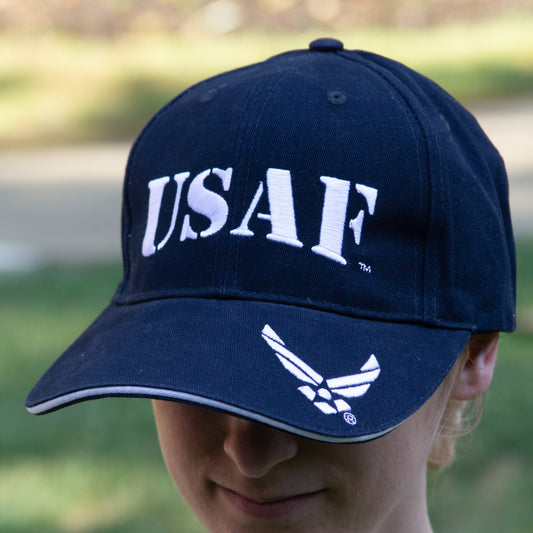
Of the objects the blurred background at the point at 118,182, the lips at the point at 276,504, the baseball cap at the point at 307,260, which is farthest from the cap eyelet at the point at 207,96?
the blurred background at the point at 118,182

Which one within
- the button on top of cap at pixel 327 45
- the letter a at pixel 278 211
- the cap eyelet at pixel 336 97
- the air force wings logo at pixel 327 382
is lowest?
the air force wings logo at pixel 327 382

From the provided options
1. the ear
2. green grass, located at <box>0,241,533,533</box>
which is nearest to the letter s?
the ear

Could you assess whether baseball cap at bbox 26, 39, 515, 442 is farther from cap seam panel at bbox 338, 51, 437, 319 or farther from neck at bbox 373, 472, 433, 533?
neck at bbox 373, 472, 433, 533

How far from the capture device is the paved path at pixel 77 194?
6.24 metres

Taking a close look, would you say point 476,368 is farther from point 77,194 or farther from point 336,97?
point 77,194

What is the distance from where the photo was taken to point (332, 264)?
1315 millimetres

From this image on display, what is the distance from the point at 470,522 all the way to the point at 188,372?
7.44ft

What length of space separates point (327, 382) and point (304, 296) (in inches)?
5.9

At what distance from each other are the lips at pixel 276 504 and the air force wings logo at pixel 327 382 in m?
0.18

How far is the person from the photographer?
4.06 feet

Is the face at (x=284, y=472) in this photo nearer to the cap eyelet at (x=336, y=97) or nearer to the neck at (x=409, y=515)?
the neck at (x=409, y=515)

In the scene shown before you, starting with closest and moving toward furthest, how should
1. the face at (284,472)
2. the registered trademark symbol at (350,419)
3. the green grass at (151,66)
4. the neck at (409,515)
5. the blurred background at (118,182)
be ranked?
the registered trademark symbol at (350,419)
the face at (284,472)
the neck at (409,515)
the blurred background at (118,182)
the green grass at (151,66)

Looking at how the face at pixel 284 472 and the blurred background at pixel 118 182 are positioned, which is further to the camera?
the blurred background at pixel 118 182

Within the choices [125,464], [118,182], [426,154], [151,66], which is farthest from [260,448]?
[151,66]
